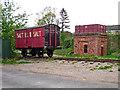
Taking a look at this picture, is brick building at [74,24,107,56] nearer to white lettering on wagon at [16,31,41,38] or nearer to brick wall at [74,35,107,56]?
brick wall at [74,35,107,56]

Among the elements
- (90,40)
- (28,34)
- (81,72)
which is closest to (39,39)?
(28,34)

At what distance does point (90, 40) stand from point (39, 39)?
8.48 meters

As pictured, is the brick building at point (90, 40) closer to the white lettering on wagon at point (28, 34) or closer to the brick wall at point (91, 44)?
the brick wall at point (91, 44)

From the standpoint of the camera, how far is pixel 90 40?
22.5 metres

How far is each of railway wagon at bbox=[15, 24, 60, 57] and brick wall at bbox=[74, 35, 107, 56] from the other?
5521mm

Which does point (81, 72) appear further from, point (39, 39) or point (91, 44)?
point (91, 44)

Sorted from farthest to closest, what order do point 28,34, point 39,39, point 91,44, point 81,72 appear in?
point 91,44, point 28,34, point 39,39, point 81,72

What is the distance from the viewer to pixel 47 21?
4188 centimetres

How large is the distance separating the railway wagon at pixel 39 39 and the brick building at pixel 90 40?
5513 mm

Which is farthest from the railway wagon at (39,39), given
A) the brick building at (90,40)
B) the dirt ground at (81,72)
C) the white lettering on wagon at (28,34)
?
the dirt ground at (81,72)

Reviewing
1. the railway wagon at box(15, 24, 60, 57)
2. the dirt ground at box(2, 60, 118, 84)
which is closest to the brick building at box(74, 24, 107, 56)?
the railway wagon at box(15, 24, 60, 57)

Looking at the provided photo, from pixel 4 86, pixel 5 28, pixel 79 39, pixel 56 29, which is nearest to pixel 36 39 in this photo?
pixel 56 29

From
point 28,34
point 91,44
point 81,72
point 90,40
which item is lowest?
point 81,72

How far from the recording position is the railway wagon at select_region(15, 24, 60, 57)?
16.8 meters
